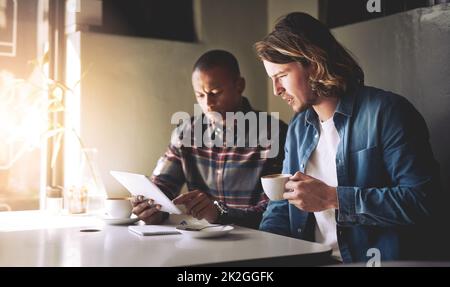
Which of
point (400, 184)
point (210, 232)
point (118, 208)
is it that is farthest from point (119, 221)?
point (400, 184)

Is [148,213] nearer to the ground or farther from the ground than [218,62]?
nearer to the ground

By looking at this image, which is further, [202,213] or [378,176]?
[202,213]

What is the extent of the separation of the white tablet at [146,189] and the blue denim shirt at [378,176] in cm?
40

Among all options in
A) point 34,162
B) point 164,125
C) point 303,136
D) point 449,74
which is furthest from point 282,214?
point 34,162

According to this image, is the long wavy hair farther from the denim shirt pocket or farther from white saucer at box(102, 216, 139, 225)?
white saucer at box(102, 216, 139, 225)

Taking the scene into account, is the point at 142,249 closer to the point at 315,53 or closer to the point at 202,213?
the point at 202,213

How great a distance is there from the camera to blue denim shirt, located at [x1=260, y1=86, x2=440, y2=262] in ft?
4.92

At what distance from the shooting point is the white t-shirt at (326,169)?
175 centimetres

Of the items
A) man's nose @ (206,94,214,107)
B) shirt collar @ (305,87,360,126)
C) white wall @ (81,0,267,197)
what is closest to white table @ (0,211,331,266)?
shirt collar @ (305,87,360,126)

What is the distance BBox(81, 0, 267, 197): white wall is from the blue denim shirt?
37.6 inches

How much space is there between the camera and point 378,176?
1.64 metres

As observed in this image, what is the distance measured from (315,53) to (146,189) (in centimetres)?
71

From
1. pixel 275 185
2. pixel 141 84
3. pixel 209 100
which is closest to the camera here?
pixel 275 185

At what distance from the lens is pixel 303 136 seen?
1.87 meters
